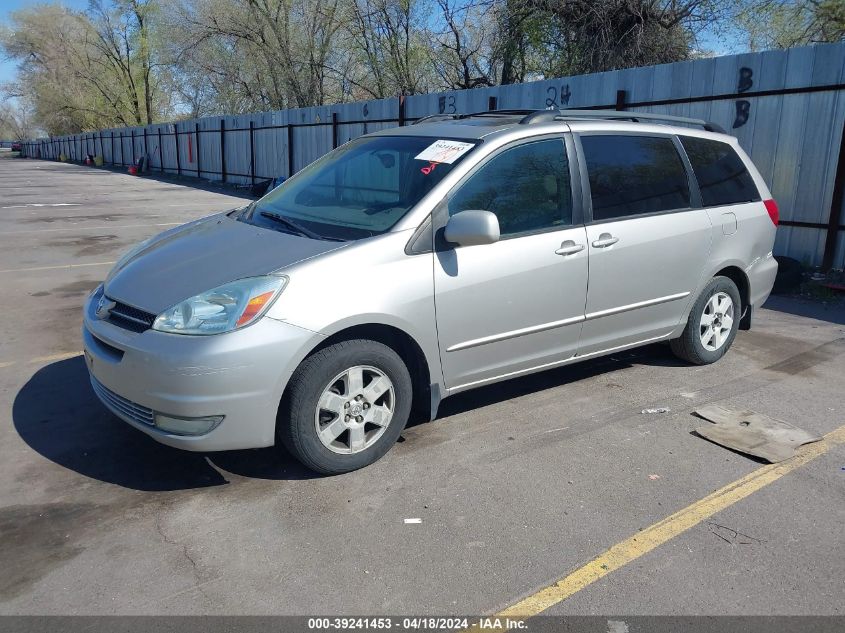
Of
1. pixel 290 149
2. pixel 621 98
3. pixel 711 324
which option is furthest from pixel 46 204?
pixel 711 324

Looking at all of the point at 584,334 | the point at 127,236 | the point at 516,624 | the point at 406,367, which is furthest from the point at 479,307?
the point at 127,236

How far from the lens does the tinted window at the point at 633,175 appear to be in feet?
14.9

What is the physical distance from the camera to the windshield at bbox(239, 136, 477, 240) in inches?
154

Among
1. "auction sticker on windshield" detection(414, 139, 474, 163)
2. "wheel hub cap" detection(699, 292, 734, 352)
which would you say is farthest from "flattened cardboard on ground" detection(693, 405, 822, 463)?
"auction sticker on windshield" detection(414, 139, 474, 163)

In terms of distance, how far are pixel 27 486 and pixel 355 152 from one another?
109 inches

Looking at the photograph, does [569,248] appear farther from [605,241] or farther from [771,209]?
[771,209]

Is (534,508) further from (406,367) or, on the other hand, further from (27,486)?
(27,486)

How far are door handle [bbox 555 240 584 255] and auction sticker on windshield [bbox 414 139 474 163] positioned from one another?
32.1 inches

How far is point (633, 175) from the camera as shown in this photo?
4.77 m

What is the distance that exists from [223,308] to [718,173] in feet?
12.9

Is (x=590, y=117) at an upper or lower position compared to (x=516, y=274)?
upper

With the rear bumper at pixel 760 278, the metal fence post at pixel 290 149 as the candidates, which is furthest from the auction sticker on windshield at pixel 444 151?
the metal fence post at pixel 290 149

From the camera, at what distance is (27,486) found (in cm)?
351

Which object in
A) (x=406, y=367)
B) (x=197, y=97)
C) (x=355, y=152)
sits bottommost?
(x=406, y=367)
